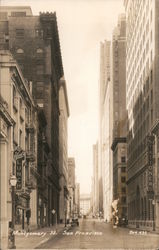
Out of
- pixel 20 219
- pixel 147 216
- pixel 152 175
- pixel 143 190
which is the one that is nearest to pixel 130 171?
pixel 143 190

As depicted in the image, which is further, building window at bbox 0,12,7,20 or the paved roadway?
building window at bbox 0,12,7,20

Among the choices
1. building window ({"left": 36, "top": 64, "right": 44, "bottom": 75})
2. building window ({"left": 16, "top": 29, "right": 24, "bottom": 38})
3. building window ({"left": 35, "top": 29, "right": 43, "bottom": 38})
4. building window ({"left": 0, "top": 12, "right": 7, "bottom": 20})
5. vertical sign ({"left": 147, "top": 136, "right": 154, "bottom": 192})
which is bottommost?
vertical sign ({"left": 147, "top": 136, "right": 154, "bottom": 192})

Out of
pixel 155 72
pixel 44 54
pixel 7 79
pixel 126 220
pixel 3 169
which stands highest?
pixel 44 54

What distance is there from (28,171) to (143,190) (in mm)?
39613

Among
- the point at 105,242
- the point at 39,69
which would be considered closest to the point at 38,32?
the point at 39,69

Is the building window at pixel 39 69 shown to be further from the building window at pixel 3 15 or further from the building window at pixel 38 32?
the building window at pixel 3 15

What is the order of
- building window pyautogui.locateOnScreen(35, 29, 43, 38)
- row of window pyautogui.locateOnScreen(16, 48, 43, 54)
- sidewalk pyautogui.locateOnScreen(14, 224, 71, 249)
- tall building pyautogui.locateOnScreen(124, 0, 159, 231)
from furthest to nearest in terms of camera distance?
building window pyautogui.locateOnScreen(35, 29, 43, 38) < row of window pyautogui.locateOnScreen(16, 48, 43, 54) < tall building pyautogui.locateOnScreen(124, 0, 159, 231) < sidewalk pyautogui.locateOnScreen(14, 224, 71, 249)

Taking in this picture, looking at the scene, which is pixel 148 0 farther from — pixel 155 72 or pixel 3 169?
pixel 3 169

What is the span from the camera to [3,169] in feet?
132

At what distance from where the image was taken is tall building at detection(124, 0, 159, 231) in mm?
77500

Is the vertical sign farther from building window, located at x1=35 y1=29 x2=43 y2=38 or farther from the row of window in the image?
building window, located at x1=35 y1=29 x2=43 y2=38

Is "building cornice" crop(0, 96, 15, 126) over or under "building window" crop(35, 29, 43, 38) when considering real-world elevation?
under

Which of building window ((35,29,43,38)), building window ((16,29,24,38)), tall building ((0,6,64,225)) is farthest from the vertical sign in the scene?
building window ((35,29,43,38))

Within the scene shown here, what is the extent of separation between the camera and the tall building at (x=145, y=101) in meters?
77.5
